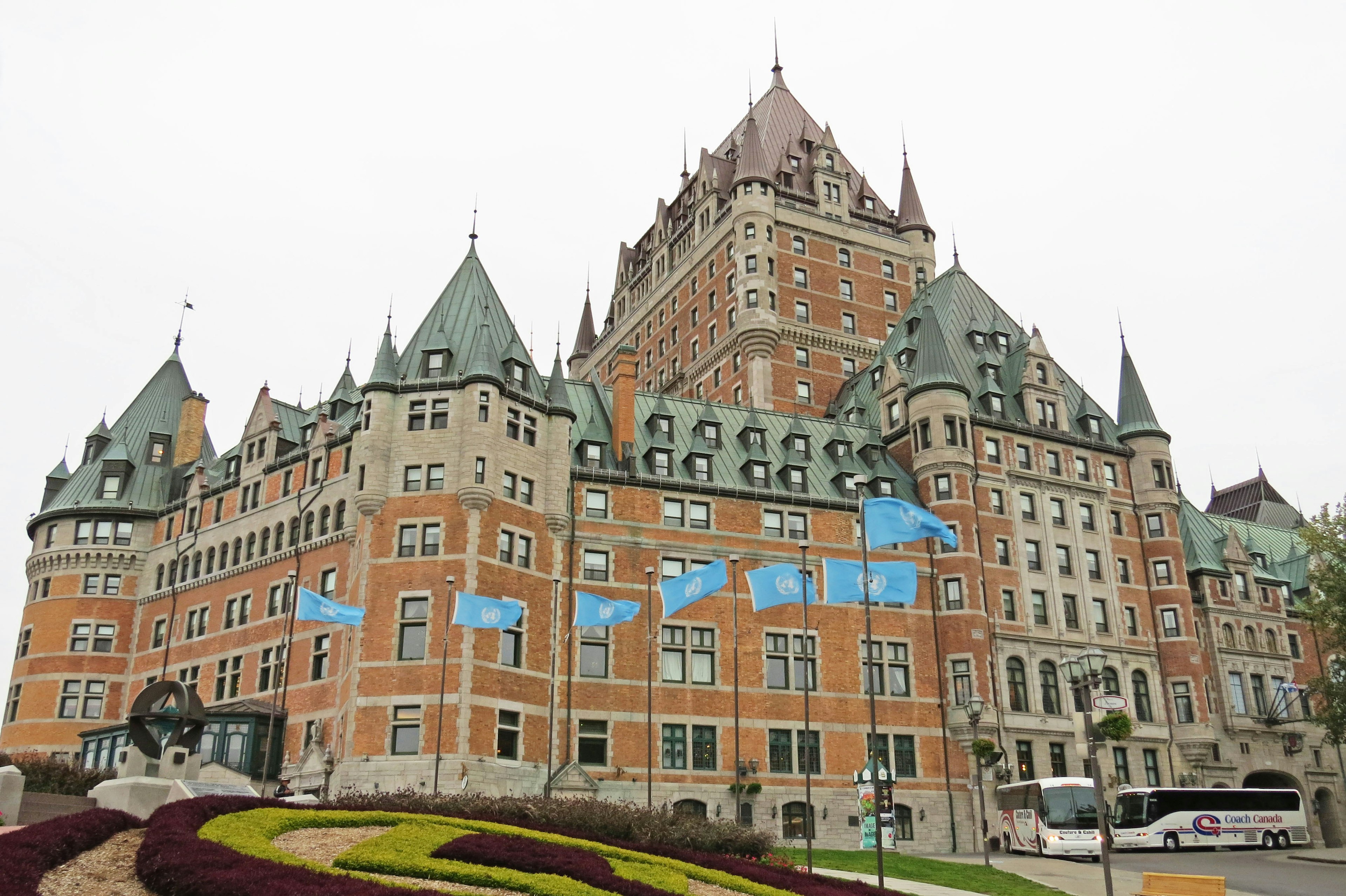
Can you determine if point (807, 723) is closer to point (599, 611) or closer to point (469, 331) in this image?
point (599, 611)

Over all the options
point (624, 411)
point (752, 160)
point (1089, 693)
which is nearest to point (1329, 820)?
point (624, 411)

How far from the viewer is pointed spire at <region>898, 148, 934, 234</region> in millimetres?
91500

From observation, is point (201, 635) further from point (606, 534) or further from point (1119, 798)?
point (1119, 798)

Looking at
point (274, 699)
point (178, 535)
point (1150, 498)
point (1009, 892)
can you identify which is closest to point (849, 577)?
point (1009, 892)

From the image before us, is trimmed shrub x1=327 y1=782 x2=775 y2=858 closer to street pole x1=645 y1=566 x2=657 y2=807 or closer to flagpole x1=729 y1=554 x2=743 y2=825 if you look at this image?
flagpole x1=729 y1=554 x2=743 y2=825

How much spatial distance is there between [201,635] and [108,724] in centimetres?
689

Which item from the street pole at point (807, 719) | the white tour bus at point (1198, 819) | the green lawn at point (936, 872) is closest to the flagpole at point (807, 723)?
the street pole at point (807, 719)

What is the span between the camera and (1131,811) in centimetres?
5197

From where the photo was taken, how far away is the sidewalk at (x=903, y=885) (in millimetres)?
31812

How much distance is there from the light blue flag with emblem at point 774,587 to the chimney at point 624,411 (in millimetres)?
15994

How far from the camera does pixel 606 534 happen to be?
5653 centimetres

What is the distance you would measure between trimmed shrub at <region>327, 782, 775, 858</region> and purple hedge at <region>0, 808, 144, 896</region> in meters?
5.51

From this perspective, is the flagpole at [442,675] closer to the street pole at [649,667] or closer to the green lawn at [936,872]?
the street pole at [649,667]

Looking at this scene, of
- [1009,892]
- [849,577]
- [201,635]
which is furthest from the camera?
[201,635]
